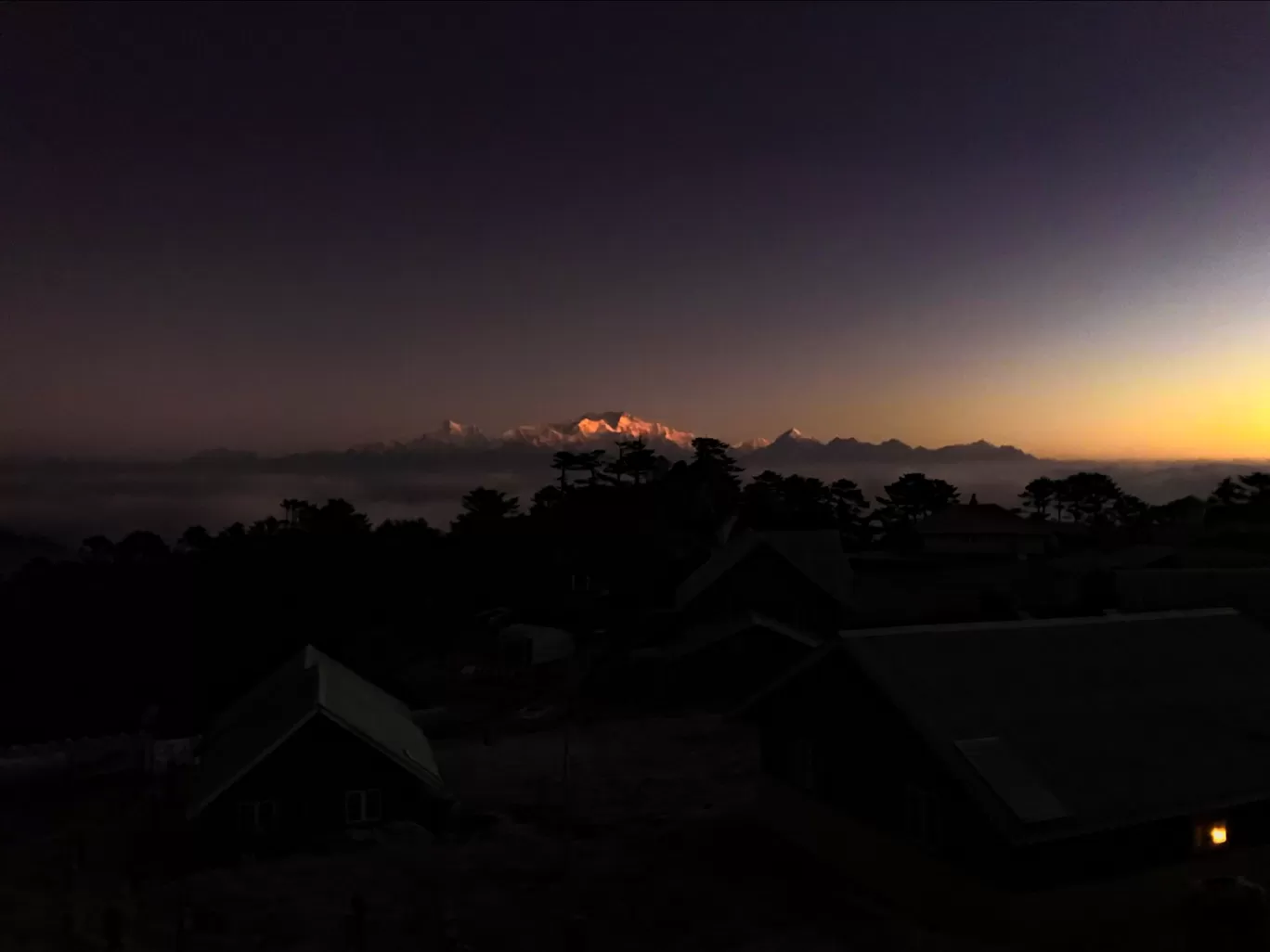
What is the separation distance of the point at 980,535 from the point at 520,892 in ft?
250

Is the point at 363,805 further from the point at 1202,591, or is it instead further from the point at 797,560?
the point at 1202,591

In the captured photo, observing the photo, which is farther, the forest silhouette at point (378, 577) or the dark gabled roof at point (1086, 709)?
the forest silhouette at point (378, 577)

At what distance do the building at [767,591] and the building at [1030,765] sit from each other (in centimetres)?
2761

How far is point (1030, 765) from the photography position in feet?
54.3

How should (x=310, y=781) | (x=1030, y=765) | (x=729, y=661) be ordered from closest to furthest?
1. (x=1030, y=765)
2. (x=310, y=781)
3. (x=729, y=661)

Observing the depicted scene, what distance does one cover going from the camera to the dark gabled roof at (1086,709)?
52.2ft

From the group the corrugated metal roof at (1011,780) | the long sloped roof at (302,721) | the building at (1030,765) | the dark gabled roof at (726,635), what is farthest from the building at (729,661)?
the corrugated metal roof at (1011,780)

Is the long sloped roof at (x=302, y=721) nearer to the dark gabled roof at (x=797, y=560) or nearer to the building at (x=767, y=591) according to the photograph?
the building at (x=767, y=591)

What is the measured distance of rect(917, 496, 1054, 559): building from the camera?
85.8 meters

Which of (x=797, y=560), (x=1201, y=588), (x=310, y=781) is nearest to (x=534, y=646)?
(x=797, y=560)

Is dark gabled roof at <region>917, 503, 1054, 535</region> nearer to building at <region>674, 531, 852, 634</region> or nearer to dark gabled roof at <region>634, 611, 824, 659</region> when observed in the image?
building at <region>674, 531, 852, 634</region>

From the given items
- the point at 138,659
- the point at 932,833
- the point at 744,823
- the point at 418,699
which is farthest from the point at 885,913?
the point at 138,659

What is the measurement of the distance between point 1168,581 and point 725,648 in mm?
23120

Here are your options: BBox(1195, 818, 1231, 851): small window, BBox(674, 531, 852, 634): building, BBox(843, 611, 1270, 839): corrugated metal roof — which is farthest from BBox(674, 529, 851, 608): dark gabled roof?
BBox(1195, 818, 1231, 851): small window
